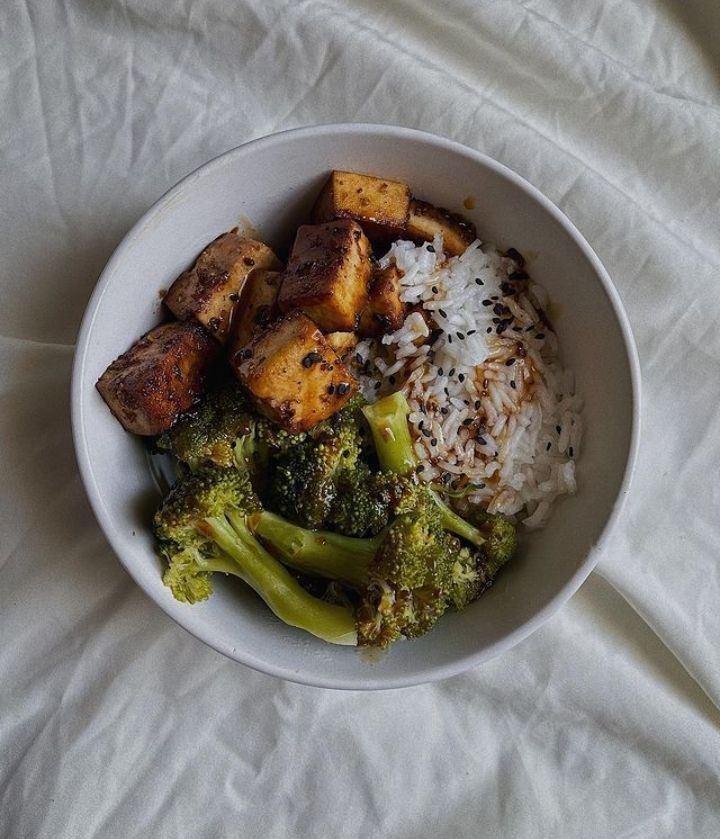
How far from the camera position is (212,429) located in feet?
7.08

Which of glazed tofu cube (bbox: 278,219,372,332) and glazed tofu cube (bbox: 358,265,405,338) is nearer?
glazed tofu cube (bbox: 278,219,372,332)

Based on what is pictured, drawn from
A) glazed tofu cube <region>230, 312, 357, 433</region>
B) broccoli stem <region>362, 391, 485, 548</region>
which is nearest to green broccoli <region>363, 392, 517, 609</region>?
broccoli stem <region>362, 391, 485, 548</region>

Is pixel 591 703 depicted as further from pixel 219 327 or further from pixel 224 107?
pixel 224 107

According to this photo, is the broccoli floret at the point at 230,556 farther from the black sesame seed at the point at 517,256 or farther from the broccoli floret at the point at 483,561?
the black sesame seed at the point at 517,256

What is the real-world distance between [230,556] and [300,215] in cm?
96

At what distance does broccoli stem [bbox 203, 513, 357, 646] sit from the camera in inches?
86.5

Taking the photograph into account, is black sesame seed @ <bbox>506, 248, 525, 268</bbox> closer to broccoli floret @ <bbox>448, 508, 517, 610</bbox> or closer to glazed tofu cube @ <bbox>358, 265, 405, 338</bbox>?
glazed tofu cube @ <bbox>358, 265, 405, 338</bbox>

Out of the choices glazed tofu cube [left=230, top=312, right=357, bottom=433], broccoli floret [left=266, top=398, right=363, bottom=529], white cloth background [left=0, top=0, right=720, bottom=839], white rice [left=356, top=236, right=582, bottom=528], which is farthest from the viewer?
white cloth background [left=0, top=0, right=720, bottom=839]

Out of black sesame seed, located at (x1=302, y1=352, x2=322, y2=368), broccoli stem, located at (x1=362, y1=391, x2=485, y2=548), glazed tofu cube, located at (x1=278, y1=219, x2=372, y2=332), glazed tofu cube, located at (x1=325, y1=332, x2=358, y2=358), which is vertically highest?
glazed tofu cube, located at (x1=278, y1=219, x2=372, y2=332)

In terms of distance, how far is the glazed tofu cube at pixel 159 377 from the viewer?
2102 millimetres

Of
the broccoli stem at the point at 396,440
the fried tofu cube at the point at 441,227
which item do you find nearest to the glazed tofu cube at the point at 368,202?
the fried tofu cube at the point at 441,227

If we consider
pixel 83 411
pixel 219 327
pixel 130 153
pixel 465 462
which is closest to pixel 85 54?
pixel 130 153

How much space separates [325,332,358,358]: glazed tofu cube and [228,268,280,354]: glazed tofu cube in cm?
17

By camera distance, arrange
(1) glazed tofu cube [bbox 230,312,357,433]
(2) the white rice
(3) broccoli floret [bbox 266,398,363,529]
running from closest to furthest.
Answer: (1) glazed tofu cube [bbox 230,312,357,433] → (3) broccoli floret [bbox 266,398,363,529] → (2) the white rice
